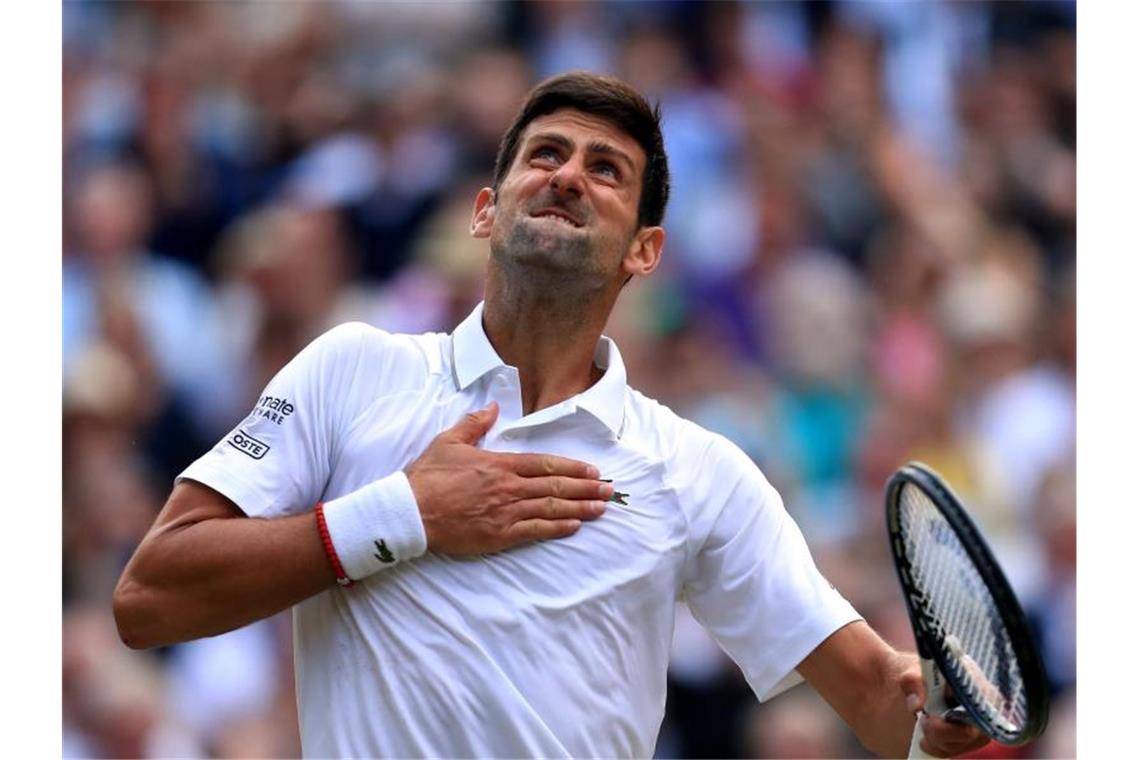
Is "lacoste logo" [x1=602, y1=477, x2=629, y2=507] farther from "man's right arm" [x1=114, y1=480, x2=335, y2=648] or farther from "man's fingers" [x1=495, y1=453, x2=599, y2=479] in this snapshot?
"man's right arm" [x1=114, y1=480, x2=335, y2=648]

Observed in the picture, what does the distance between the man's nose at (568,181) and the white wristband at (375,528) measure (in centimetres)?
75

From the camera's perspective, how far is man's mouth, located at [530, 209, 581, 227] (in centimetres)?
383

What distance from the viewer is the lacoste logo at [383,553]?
3473mm

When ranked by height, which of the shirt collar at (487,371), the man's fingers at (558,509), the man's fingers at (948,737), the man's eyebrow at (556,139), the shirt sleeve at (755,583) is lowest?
the man's fingers at (948,737)

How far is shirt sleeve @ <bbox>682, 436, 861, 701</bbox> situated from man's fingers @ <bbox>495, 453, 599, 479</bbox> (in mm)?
271

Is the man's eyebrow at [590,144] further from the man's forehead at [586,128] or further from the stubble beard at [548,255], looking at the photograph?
the stubble beard at [548,255]

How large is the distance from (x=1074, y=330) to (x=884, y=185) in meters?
1.06

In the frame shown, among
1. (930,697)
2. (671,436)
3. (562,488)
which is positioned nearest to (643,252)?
(671,436)

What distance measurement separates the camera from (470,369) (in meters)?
3.80

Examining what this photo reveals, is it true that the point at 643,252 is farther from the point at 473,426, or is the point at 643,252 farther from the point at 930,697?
the point at 930,697

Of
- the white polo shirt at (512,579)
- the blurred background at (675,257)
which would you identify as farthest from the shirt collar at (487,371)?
the blurred background at (675,257)

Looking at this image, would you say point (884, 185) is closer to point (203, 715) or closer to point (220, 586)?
point (203, 715)

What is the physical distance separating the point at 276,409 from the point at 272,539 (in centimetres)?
30
